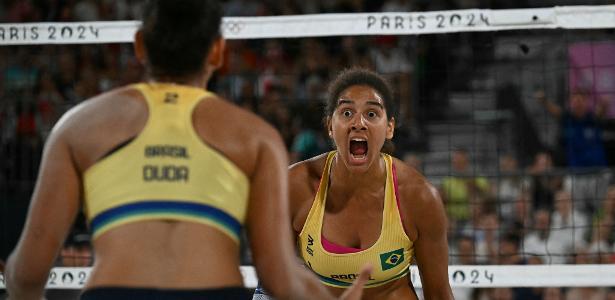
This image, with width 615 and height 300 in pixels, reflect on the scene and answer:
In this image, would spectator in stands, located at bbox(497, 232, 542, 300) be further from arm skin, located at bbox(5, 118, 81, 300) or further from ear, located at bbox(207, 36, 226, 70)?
arm skin, located at bbox(5, 118, 81, 300)

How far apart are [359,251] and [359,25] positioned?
1.84 m

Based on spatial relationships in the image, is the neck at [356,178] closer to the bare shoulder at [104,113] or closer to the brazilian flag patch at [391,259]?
the brazilian flag patch at [391,259]

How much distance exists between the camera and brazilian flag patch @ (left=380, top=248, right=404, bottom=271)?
14.5 feet

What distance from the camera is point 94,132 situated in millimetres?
2471

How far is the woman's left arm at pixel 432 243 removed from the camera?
14.0 feet

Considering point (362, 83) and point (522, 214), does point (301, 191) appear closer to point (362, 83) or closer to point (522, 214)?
point (362, 83)

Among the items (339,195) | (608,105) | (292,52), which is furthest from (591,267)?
(292,52)

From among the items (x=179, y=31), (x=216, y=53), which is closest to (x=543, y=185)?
(x=216, y=53)

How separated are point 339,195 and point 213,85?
373 cm

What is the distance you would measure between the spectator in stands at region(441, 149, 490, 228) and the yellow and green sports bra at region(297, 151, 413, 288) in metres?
3.34

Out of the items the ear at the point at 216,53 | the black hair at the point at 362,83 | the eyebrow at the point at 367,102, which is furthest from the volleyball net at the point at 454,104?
the ear at the point at 216,53

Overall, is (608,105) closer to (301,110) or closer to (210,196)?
(301,110)

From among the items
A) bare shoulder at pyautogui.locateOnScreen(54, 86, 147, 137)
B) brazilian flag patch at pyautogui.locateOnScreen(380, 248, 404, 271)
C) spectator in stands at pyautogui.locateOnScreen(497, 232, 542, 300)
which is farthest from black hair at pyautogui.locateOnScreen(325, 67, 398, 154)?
spectator in stands at pyautogui.locateOnScreen(497, 232, 542, 300)

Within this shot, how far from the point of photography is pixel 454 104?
9789mm
